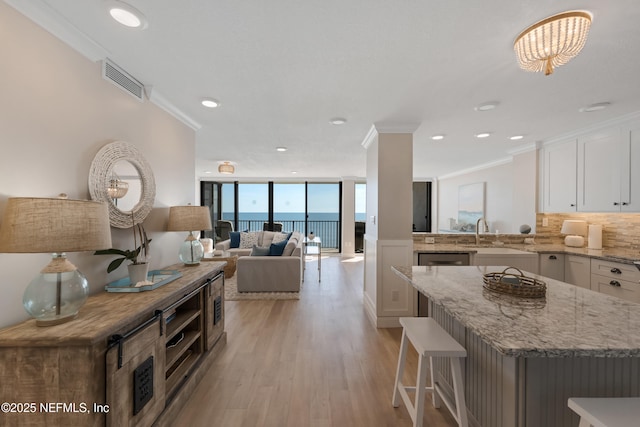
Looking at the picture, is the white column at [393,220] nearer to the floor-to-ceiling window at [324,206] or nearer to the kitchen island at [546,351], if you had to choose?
the kitchen island at [546,351]

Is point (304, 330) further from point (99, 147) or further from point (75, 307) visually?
point (99, 147)

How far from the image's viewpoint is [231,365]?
2336mm

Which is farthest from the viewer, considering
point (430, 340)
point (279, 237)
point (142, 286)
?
point (279, 237)

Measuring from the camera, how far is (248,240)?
6.51 m

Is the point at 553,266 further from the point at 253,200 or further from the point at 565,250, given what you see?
the point at 253,200

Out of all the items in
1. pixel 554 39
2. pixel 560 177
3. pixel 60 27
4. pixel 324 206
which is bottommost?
pixel 324 206

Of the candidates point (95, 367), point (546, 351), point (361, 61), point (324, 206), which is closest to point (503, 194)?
point (324, 206)

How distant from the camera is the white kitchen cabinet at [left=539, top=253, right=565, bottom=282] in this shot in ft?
10.7

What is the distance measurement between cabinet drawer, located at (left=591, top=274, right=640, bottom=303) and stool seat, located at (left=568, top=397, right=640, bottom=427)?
2.48m

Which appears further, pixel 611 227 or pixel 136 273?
pixel 611 227

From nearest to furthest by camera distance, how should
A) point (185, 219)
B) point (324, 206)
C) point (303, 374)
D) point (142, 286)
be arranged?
1. point (142, 286)
2. point (303, 374)
3. point (185, 219)
4. point (324, 206)

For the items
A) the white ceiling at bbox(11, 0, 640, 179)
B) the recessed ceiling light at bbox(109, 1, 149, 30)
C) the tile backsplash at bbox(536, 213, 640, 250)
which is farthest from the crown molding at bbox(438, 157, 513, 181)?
the recessed ceiling light at bbox(109, 1, 149, 30)

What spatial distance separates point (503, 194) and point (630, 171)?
2.53 m

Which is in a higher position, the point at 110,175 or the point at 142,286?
the point at 110,175
